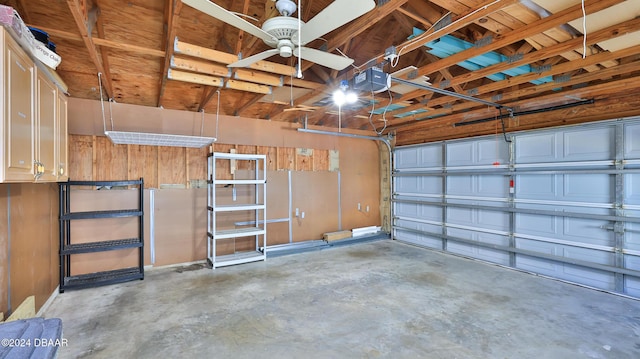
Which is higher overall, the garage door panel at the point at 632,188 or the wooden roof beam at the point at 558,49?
the wooden roof beam at the point at 558,49

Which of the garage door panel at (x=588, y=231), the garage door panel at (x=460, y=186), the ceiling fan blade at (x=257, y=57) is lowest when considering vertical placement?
the garage door panel at (x=588, y=231)

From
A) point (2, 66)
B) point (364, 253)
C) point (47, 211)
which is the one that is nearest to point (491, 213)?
point (364, 253)

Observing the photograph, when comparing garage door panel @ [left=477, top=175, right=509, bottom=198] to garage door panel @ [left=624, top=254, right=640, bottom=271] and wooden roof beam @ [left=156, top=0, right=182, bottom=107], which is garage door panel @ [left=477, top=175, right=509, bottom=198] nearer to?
garage door panel @ [left=624, top=254, right=640, bottom=271]

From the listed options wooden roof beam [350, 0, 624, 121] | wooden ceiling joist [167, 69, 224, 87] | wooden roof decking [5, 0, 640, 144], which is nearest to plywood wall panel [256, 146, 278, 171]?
wooden roof decking [5, 0, 640, 144]

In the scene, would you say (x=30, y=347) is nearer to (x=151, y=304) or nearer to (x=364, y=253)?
(x=151, y=304)

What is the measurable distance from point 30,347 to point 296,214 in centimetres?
478

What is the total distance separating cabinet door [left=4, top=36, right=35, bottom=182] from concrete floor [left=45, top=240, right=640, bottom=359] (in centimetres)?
166

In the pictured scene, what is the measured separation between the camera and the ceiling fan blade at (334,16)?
159 cm

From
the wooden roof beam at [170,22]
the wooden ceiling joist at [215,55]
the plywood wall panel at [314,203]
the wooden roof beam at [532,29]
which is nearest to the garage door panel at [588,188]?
the wooden roof beam at [532,29]

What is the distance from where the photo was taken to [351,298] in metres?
3.49

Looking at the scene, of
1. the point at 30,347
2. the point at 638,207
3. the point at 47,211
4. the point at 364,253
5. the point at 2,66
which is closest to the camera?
the point at 30,347

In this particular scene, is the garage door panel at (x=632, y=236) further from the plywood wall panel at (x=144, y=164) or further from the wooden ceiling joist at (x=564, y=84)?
the plywood wall panel at (x=144, y=164)

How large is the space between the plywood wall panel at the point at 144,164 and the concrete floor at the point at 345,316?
1466mm

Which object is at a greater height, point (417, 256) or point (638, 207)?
point (638, 207)
